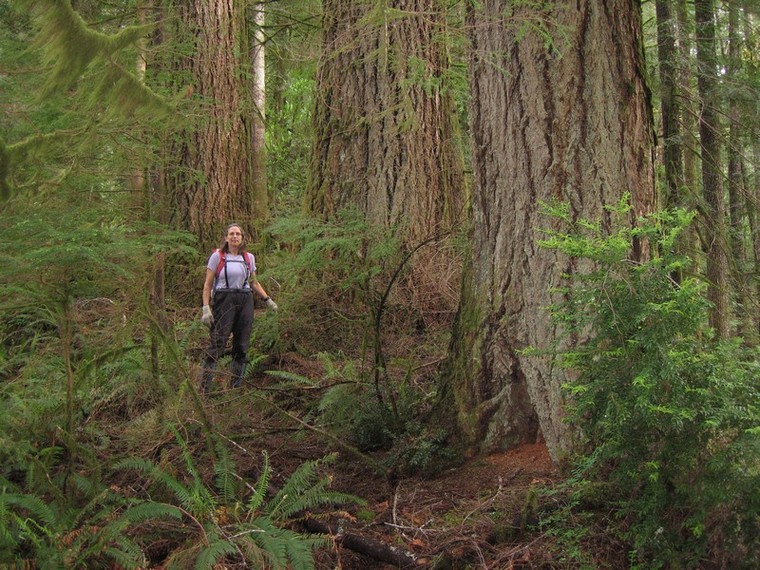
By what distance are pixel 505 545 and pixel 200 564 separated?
5.05 feet

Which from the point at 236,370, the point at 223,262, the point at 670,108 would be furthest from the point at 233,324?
the point at 670,108

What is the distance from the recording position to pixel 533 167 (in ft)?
14.9

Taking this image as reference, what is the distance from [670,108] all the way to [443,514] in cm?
626

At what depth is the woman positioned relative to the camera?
7.51 meters

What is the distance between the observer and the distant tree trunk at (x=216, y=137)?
10.2m

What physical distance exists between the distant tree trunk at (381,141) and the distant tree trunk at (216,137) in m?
1.93

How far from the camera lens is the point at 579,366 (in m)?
3.31

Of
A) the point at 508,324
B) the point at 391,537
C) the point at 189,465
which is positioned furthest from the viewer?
the point at 508,324

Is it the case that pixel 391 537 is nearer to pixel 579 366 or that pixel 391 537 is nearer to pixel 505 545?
pixel 505 545

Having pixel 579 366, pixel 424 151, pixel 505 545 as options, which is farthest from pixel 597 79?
pixel 424 151

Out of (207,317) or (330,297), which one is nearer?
(207,317)

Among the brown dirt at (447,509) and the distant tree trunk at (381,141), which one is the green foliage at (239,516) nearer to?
the brown dirt at (447,509)

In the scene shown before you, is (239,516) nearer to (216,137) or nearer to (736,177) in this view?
(216,137)

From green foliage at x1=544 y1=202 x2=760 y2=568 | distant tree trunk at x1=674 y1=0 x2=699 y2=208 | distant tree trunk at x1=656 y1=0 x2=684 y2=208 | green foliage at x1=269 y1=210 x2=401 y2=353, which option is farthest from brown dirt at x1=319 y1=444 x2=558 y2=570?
distant tree trunk at x1=674 y1=0 x2=699 y2=208
